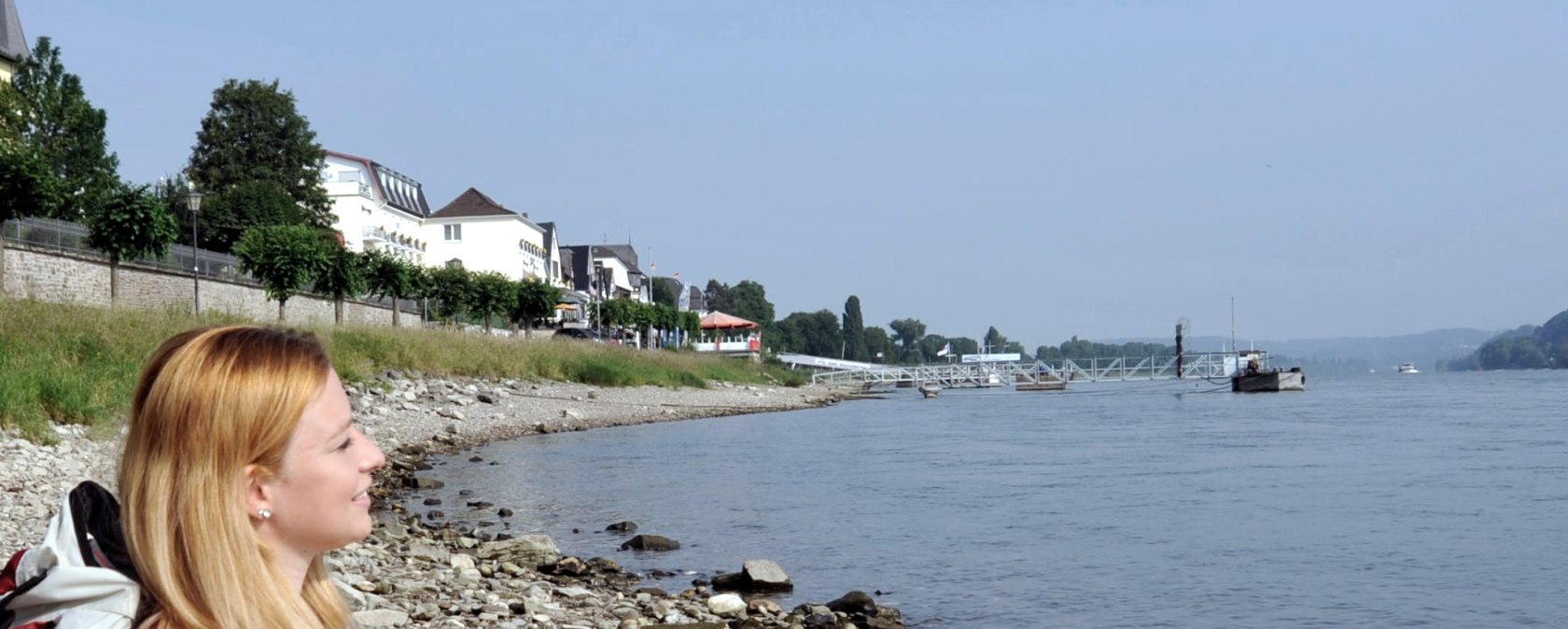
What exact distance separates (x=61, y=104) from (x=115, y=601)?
196 ft

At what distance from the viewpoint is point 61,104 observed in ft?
178

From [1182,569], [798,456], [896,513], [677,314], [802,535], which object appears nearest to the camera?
[1182,569]

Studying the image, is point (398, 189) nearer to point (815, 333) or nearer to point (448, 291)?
point (448, 291)

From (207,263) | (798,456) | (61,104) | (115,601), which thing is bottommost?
(798,456)

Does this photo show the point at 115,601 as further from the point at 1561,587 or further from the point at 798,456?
the point at 798,456

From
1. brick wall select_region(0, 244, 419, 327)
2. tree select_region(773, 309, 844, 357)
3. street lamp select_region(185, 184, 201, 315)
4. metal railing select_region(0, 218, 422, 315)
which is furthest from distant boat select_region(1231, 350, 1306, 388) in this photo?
tree select_region(773, 309, 844, 357)

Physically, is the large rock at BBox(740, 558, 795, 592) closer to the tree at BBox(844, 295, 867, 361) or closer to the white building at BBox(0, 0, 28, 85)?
the white building at BBox(0, 0, 28, 85)

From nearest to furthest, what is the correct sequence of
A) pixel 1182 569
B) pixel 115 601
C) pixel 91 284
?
pixel 115 601 → pixel 1182 569 → pixel 91 284

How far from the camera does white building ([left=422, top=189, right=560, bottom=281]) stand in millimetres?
90125

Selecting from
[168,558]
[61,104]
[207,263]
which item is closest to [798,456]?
[207,263]

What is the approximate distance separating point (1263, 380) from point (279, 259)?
55.5 metres

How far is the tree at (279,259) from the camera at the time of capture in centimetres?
3919

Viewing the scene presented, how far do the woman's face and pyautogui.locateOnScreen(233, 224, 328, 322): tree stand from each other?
1534 inches

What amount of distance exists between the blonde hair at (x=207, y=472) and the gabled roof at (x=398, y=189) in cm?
7855
